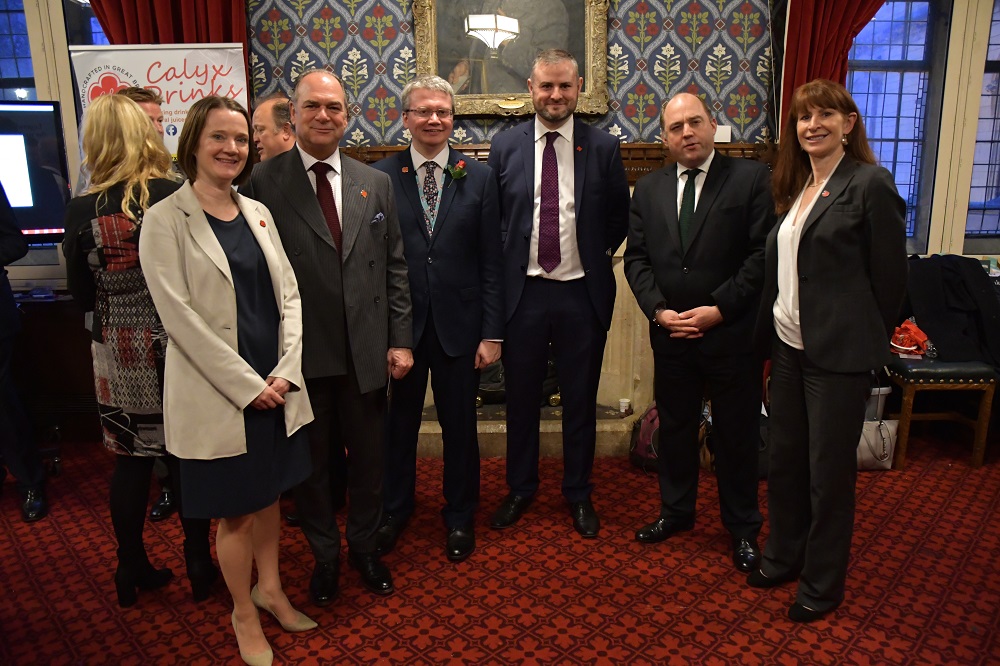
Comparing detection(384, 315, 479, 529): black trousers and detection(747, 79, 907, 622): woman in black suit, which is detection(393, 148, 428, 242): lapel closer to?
detection(384, 315, 479, 529): black trousers

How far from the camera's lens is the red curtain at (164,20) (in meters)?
3.97

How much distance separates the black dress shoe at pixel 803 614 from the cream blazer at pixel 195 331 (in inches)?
69.2

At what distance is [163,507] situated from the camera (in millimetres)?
3117

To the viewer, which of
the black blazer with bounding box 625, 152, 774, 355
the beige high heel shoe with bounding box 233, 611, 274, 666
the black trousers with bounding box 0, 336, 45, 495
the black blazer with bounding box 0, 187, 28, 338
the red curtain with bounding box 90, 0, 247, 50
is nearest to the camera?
the beige high heel shoe with bounding box 233, 611, 274, 666

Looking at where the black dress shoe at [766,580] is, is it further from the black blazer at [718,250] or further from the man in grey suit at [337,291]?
the man in grey suit at [337,291]

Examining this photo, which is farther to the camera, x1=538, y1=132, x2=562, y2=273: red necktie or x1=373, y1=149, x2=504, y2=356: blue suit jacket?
x1=538, y1=132, x2=562, y2=273: red necktie

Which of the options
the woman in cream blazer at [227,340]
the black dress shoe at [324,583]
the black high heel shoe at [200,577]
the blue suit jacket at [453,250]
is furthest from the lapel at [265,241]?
the black high heel shoe at [200,577]

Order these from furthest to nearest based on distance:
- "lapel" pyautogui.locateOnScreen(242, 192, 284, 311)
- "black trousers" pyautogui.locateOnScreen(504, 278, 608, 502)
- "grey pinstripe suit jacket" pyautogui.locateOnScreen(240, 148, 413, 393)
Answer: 1. "black trousers" pyautogui.locateOnScreen(504, 278, 608, 502)
2. "grey pinstripe suit jacket" pyautogui.locateOnScreen(240, 148, 413, 393)
3. "lapel" pyautogui.locateOnScreen(242, 192, 284, 311)

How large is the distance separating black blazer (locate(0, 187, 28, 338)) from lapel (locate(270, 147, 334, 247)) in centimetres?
162

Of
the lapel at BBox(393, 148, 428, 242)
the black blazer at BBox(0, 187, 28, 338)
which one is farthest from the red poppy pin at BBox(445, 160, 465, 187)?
A: the black blazer at BBox(0, 187, 28, 338)

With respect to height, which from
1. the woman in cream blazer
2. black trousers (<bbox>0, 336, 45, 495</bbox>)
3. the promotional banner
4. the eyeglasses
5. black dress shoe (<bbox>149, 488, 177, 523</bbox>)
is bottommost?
black dress shoe (<bbox>149, 488, 177, 523</bbox>)

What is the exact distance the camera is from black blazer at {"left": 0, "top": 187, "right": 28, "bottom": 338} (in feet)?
10.0

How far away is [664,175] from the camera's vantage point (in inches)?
105

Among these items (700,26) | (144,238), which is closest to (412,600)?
(144,238)
